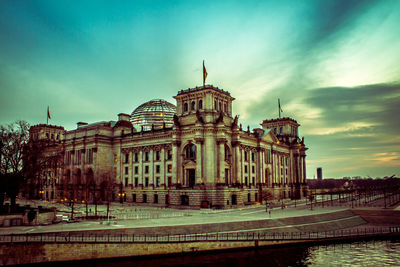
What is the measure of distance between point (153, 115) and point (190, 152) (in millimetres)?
45120

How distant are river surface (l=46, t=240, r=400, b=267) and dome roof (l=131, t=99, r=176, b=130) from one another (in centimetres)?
8553

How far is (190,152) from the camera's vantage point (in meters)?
87.1

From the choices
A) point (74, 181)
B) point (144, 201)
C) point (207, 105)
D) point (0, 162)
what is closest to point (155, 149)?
point (144, 201)

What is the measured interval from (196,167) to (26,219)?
42031mm

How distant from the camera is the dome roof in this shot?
126 meters

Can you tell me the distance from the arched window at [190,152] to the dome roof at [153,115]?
3761 centimetres

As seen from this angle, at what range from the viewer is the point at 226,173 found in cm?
8862

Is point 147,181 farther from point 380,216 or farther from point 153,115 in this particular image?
point 380,216

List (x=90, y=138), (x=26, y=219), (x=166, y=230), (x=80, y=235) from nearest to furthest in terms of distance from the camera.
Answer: (x=80, y=235), (x=166, y=230), (x=26, y=219), (x=90, y=138)

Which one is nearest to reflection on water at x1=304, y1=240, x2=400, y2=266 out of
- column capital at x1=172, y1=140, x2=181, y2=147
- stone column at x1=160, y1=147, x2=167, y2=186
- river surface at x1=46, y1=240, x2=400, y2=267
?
river surface at x1=46, y1=240, x2=400, y2=267

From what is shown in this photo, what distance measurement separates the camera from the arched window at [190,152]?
283 ft

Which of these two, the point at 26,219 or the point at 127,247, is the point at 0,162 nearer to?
the point at 26,219

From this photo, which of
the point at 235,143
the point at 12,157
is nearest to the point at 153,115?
the point at 235,143

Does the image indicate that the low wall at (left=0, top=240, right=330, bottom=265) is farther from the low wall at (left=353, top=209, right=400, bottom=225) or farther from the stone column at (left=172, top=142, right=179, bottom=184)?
the stone column at (left=172, top=142, right=179, bottom=184)
